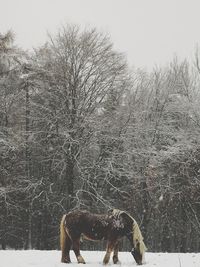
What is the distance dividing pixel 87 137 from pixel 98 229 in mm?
16536

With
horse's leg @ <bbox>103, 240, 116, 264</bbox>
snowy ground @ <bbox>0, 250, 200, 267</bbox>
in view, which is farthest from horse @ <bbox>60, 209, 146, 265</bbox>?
snowy ground @ <bbox>0, 250, 200, 267</bbox>

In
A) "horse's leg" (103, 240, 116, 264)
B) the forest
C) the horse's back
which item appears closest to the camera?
"horse's leg" (103, 240, 116, 264)

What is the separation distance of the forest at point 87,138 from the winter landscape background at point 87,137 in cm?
7

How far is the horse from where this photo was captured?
37.9ft

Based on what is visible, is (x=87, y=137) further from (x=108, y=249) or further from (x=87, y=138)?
(x=108, y=249)

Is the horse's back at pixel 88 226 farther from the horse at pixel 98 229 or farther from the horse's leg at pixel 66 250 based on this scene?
the horse's leg at pixel 66 250

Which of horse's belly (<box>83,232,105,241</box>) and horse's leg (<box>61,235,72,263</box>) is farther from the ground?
horse's belly (<box>83,232,105,241</box>)

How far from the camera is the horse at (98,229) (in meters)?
11.6

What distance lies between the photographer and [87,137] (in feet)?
92.3

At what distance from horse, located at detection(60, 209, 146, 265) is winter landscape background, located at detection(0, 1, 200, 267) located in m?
13.6

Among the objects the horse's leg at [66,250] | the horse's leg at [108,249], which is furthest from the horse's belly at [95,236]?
the horse's leg at [66,250]

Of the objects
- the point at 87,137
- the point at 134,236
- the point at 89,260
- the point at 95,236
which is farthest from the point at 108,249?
the point at 87,137

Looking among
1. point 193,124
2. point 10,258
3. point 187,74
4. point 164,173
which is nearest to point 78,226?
point 10,258

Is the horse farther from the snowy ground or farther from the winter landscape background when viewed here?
the winter landscape background
